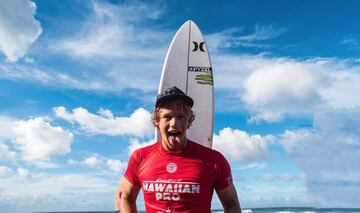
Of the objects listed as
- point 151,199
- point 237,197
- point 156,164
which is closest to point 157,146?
point 156,164

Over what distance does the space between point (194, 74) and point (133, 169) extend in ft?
19.3

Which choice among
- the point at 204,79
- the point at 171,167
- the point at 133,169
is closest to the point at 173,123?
the point at 171,167

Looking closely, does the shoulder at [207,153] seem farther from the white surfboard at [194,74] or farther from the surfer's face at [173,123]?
the white surfboard at [194,74]

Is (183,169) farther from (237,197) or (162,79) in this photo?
(162,79)

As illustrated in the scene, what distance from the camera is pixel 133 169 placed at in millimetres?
3092

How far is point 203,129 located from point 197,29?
8.11 ft

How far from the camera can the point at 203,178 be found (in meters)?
2.86

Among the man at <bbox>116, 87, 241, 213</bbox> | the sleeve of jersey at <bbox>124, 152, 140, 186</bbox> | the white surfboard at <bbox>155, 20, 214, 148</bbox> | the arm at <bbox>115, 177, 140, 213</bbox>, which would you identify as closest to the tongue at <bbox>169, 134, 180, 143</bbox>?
the man at <bbox>116, 87, 241, 213</bbox>

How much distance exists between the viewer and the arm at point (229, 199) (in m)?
2.94

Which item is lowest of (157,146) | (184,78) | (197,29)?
(157,146)

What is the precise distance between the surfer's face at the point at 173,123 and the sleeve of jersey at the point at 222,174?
0.32 metres

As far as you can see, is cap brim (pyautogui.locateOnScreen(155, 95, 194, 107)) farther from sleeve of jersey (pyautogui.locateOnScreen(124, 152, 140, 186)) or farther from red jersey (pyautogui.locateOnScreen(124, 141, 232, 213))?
sleeve of jersey (pyautogui.locateOnScreen(124, 152, 140, 186))

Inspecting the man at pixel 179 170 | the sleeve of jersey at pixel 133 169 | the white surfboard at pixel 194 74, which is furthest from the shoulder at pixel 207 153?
the white surfboard at pixel 194 74

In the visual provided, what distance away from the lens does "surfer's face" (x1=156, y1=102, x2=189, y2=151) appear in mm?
2770
